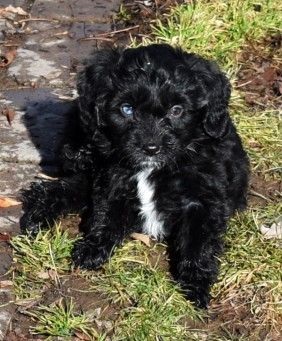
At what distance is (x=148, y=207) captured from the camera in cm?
548

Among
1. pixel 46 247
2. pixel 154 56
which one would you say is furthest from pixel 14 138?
pixel 154 56

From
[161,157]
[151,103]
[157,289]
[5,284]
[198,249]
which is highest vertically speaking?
[151,103]

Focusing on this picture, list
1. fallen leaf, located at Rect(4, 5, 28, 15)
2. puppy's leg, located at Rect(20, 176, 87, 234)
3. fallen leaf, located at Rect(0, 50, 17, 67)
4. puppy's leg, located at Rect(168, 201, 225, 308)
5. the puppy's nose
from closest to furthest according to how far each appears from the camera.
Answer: the puppy's nose, puppy's leg, located at Rect(168, 201, 225, 308), puppy's leg, located at Rect(20, 176, 87, 234), fallen leaf, located at Rect(0, 50, 17, 67), fallen leaf, located at Rect(4, 5, 28, 15)

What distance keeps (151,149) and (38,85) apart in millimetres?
2695

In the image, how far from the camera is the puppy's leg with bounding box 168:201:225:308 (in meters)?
5.19

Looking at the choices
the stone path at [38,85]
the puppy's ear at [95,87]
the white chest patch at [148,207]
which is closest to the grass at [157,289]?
the white chest patch at [148,207]

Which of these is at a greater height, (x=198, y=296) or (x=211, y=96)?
(x=211, y=96)

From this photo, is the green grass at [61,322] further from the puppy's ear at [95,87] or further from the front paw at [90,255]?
the puppy's ear at [95,87]

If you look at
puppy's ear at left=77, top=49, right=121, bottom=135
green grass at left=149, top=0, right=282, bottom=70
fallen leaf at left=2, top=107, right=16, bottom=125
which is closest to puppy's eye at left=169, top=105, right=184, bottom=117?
puppy's ear at left=77, top=49, right=121, bottom=135

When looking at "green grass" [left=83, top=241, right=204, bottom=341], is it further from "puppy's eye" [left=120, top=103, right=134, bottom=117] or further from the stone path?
"puppy's eye" [left=120, top=103, right=134, bottom=117]

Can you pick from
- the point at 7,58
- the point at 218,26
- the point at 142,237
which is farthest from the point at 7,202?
the point at 218,26

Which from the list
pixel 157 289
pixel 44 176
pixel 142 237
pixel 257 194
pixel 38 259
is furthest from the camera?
pixel 44 176

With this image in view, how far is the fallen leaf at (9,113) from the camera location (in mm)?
6988

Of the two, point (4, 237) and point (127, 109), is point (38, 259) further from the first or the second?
point (127, 109)
